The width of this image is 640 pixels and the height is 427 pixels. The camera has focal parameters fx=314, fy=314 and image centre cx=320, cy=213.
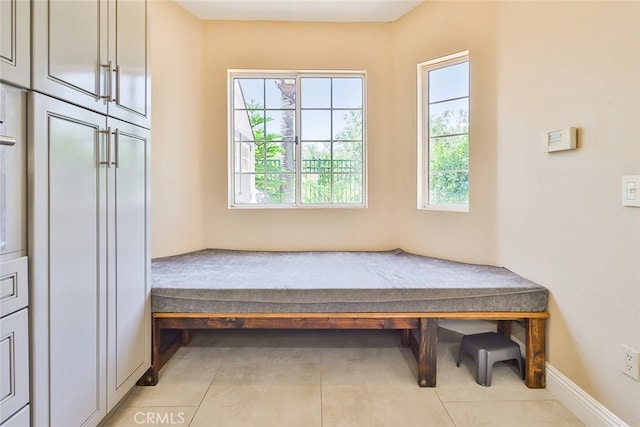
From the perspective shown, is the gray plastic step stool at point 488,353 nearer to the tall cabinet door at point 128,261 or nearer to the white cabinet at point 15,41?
the tall cabinet door at point 128,261

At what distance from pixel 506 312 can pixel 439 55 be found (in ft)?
6.65

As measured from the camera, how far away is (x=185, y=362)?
6.78 feet

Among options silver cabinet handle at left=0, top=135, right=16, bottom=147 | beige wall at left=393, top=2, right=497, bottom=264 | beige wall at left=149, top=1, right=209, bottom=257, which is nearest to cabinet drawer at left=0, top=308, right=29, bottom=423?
silver cabinet handle at left=0, top=135, right=16, bottom=147

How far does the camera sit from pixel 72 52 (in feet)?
3.95

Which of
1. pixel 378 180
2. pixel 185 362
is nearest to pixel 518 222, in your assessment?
pixel 378 180

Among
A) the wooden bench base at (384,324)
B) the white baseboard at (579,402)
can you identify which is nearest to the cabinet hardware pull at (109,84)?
the wooden bench base at (384,324)

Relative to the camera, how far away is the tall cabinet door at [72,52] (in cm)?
106

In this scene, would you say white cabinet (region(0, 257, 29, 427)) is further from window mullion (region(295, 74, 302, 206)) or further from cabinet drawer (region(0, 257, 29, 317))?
window mullion (region(295, 74, 302, 206))

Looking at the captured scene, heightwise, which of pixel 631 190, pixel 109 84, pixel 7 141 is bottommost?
pixel 631 190

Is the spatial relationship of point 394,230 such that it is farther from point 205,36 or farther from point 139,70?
point 205,36

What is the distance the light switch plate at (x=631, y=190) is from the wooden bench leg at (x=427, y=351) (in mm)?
1031

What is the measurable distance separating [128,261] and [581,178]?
2.29 meters

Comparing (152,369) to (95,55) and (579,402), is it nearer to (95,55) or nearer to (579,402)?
(95,55)

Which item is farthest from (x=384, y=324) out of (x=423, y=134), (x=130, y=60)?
(x=130, y=60)
